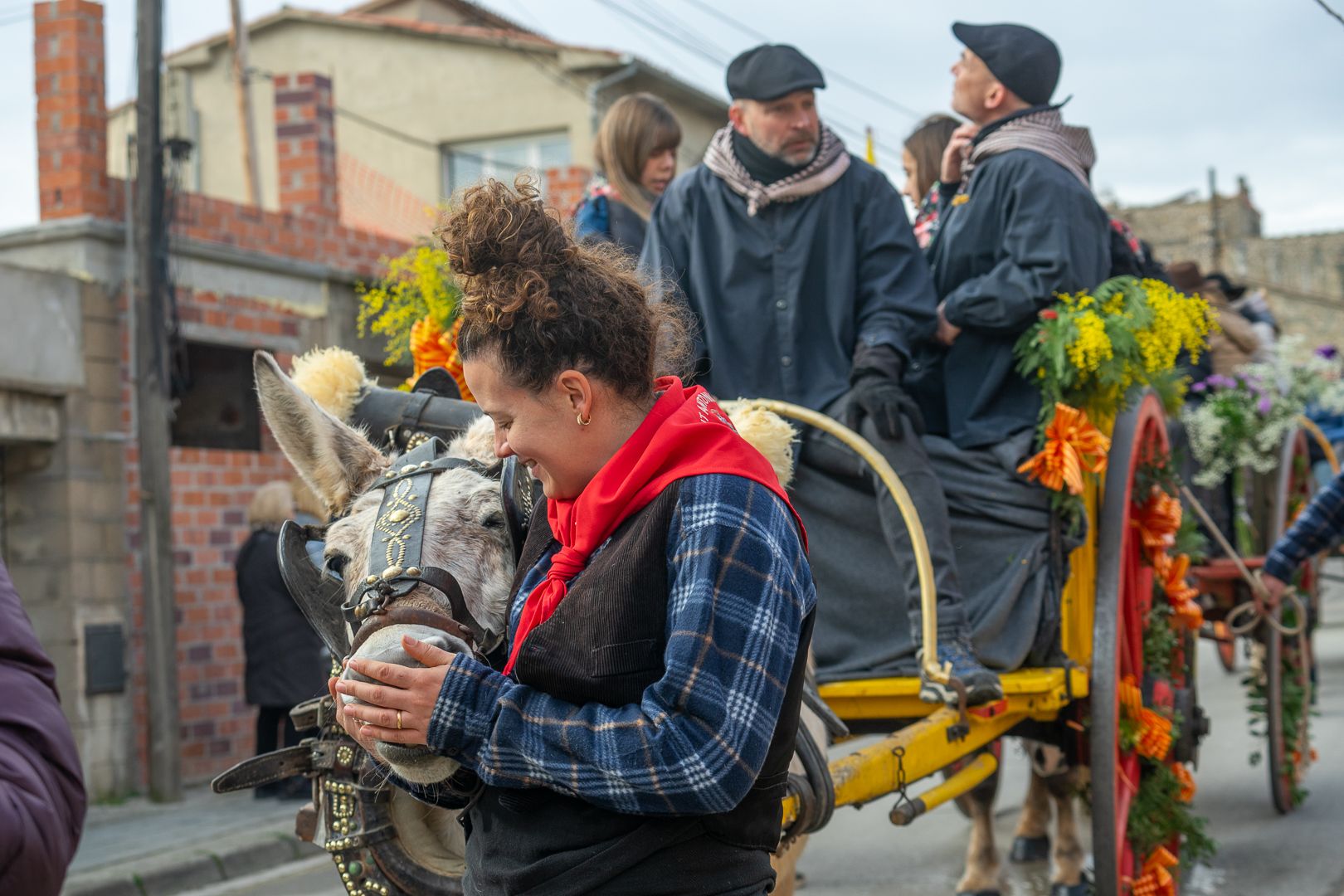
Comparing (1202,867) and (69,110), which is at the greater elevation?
(69,110)

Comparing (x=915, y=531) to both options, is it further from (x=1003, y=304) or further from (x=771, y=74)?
(x=771, y=74)

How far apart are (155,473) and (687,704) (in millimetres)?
7062

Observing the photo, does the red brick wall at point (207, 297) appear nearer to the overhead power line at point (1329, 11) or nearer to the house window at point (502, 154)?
the overhead power line at point (1329, 11)

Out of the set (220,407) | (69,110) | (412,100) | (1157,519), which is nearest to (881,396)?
(1157,519)

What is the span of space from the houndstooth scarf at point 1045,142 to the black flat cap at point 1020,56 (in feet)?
0.33

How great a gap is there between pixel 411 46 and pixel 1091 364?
54.2 feet

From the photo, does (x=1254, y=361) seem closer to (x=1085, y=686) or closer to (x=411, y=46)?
(x=1085, y=686)

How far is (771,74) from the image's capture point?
402cm

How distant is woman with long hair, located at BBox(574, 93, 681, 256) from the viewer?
190 inches

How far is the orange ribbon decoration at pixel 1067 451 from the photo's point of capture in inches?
157

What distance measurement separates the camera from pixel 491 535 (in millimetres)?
2217

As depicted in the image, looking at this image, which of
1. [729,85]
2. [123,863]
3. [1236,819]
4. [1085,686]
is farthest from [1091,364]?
[123,863]

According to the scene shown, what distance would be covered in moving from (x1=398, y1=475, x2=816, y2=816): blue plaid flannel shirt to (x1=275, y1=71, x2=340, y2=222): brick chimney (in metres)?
8.71

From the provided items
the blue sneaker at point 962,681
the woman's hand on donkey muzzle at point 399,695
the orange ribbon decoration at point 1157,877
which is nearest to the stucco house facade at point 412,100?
the orange ribbon decoration at point 1157,877
